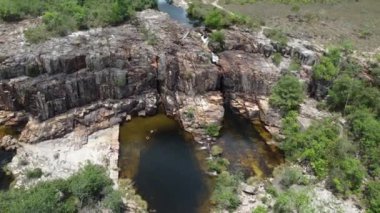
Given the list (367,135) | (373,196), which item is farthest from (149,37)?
(373,196)

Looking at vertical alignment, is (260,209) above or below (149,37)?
below

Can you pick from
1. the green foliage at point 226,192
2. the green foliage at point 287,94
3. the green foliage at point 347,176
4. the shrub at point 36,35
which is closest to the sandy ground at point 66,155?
the green foliage at point 226,192

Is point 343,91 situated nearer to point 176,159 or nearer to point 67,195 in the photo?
point 176,159

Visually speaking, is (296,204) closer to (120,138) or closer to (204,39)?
(120,138)

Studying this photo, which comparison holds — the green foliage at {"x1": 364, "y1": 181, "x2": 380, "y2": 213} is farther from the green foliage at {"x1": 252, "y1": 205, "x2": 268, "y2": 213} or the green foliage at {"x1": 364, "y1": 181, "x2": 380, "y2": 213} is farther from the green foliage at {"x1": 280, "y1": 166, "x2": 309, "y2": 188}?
the green foliage at {"x1": 252, "y1": 205, "x2": 268, "y2": 213}

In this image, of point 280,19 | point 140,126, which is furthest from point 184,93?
point 280,19
